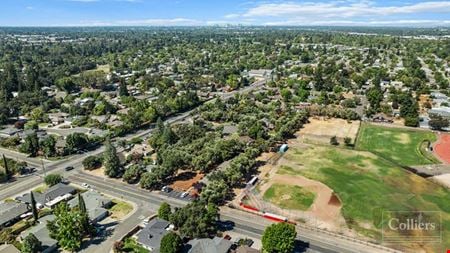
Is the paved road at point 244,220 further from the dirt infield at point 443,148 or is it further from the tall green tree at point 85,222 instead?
the dirt infield at point 443,148

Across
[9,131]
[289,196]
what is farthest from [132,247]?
[9,131]

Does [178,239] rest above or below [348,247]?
above

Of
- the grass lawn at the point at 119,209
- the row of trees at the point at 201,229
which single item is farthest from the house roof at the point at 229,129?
the row of trees at the point at 201,229

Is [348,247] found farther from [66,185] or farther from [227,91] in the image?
[227,91]

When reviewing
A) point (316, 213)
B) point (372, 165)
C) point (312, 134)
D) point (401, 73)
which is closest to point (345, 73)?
point (401, 73)

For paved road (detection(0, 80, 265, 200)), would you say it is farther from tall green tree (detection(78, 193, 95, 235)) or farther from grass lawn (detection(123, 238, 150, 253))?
grass lawn (detection(123, 238, 150, 253))

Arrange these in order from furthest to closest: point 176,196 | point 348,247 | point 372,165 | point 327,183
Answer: point 372,165 → point 327,183 → point 176,196 → point 348,247

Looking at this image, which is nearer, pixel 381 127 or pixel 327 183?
pixel 327 183

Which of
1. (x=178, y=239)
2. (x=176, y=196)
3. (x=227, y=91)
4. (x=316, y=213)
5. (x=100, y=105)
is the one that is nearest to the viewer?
(x=178, y=239)
